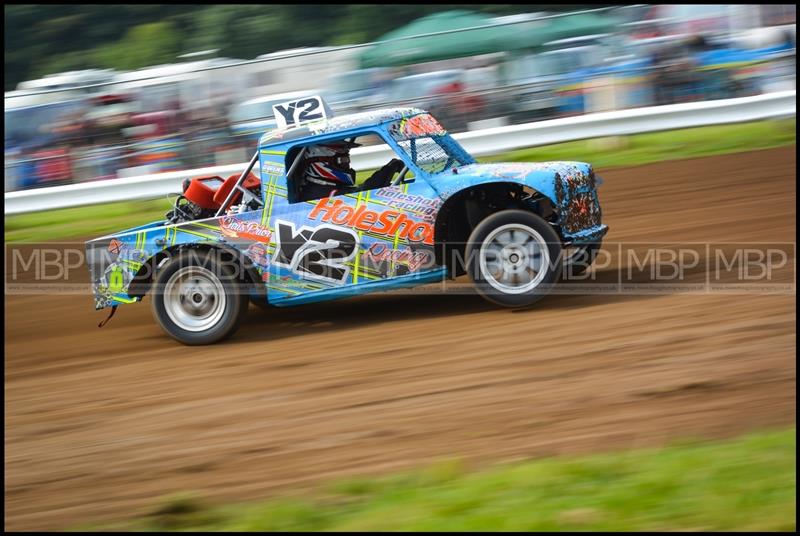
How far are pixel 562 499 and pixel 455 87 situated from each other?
1096 centimetres

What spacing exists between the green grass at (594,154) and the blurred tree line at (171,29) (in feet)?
41.9

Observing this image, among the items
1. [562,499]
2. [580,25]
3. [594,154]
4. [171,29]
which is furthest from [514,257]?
[171,29]

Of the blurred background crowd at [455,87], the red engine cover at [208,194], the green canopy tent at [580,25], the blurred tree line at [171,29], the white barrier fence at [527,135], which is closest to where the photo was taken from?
the red engine cover at [208,194]

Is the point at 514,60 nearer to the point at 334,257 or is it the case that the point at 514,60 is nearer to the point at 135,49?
the point at 334,257

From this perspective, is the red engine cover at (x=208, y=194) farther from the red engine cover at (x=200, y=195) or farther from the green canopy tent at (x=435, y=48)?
the green canopy tent at (x=435, y=48)

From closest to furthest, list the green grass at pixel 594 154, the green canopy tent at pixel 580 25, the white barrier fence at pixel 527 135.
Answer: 1. the green grass at pixel 594 154
2. the white barrier fence at pixel 527 135
3. the green canopy tent at pixel 580 25

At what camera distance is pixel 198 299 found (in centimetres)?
778

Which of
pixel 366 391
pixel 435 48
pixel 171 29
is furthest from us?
pixel 171 29

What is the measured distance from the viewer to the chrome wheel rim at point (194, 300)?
768 cm

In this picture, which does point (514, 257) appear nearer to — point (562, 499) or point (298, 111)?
point (298, 111)

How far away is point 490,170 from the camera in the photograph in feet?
24.2

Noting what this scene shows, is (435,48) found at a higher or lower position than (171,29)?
lower

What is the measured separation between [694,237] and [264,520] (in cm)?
637

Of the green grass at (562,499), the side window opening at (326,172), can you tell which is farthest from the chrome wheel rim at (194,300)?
the green grass at (562,499)
